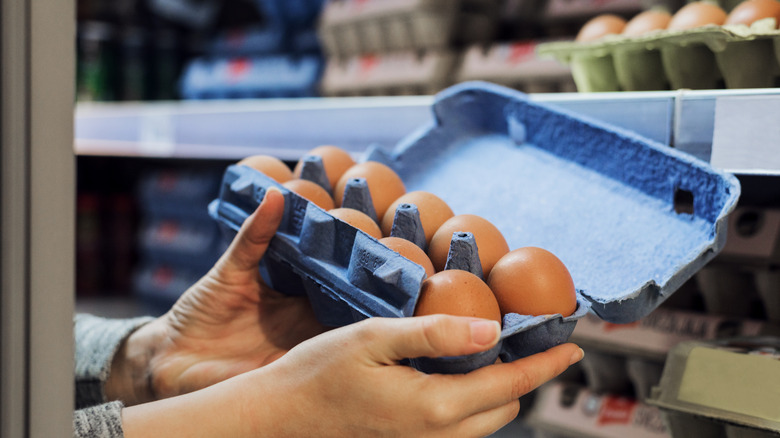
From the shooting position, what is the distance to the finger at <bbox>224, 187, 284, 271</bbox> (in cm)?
92

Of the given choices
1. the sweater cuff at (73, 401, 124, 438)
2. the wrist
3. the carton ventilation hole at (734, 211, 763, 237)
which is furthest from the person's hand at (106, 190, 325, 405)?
the carton ventilation hole at (734, 211, 763, 237)

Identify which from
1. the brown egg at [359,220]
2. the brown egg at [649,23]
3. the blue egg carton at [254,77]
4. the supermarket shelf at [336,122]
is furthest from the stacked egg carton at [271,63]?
the brown egg at [359,220]

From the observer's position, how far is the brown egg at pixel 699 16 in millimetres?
1150

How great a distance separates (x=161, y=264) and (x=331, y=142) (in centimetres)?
174

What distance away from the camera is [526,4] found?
80.0 inches

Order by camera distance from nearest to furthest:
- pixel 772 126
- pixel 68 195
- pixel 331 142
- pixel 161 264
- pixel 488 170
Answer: pixel 68 195, pixel 772 126, pixel 488 170, pixel 331 142, pixel 161 264

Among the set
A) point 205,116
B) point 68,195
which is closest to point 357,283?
point 68,195

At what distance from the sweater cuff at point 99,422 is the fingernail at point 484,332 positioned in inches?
17.0

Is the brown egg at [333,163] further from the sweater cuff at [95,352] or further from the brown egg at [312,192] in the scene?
the sweater cuff at [95,352]

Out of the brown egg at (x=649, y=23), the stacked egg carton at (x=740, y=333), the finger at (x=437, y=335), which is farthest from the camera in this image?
the brown egg at (x=649, y=23)

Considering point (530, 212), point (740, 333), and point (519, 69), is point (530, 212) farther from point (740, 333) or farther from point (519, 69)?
point (519, 69)

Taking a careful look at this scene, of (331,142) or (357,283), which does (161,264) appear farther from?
(357,283)

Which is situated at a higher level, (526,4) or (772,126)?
(526,4)

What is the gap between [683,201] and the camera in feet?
3.36
